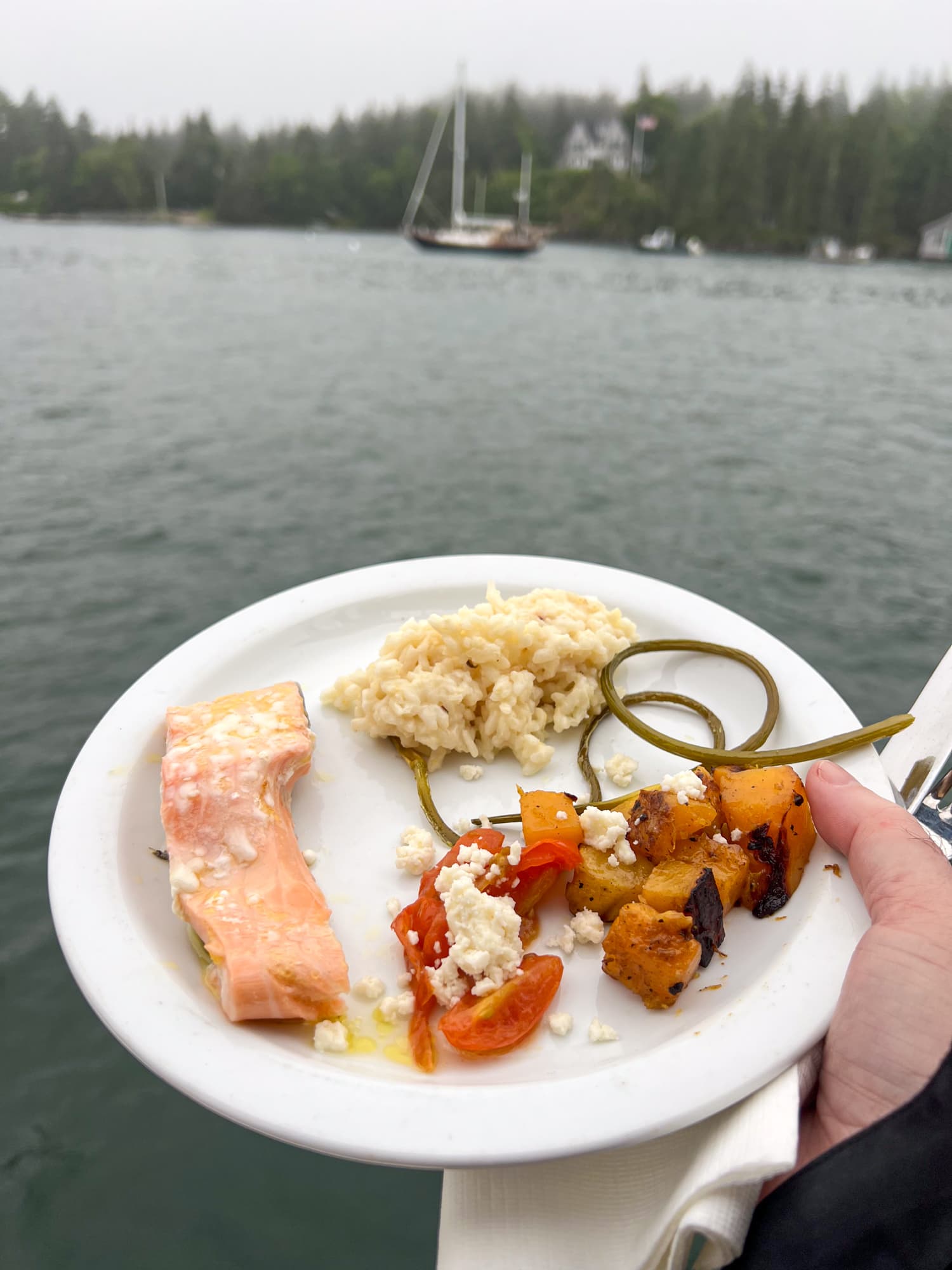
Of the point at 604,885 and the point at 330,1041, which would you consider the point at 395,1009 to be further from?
the point at 604,885

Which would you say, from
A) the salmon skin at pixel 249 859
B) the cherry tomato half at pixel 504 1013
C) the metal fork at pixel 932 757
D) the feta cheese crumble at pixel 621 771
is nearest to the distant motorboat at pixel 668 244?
the metal fork at pixel 932 757

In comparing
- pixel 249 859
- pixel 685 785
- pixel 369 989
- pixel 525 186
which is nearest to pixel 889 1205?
pixel 685 785

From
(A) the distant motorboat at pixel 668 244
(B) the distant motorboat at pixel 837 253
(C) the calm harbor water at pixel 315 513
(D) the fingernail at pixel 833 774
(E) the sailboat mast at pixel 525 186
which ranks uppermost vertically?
(E) the sailboat mast at pixel 525 186

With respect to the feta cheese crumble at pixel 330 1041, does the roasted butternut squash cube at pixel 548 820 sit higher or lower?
higher

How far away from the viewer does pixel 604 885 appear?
5.26 ft

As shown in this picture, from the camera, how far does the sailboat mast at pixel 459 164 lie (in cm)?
3612

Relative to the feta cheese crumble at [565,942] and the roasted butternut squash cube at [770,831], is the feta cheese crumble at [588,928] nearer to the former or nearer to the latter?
the feta cheese crumble at [565,942]

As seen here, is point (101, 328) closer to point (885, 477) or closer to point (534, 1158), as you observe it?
point (885, 477)

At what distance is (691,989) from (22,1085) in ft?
6.48

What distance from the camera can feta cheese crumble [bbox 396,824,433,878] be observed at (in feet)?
5.67

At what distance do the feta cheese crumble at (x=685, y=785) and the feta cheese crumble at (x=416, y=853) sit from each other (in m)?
0.49

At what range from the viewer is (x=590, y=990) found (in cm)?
150

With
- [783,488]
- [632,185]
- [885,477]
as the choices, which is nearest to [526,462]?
[783,488]

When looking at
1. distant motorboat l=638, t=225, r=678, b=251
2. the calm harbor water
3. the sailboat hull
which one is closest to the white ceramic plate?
the calm harbor water
